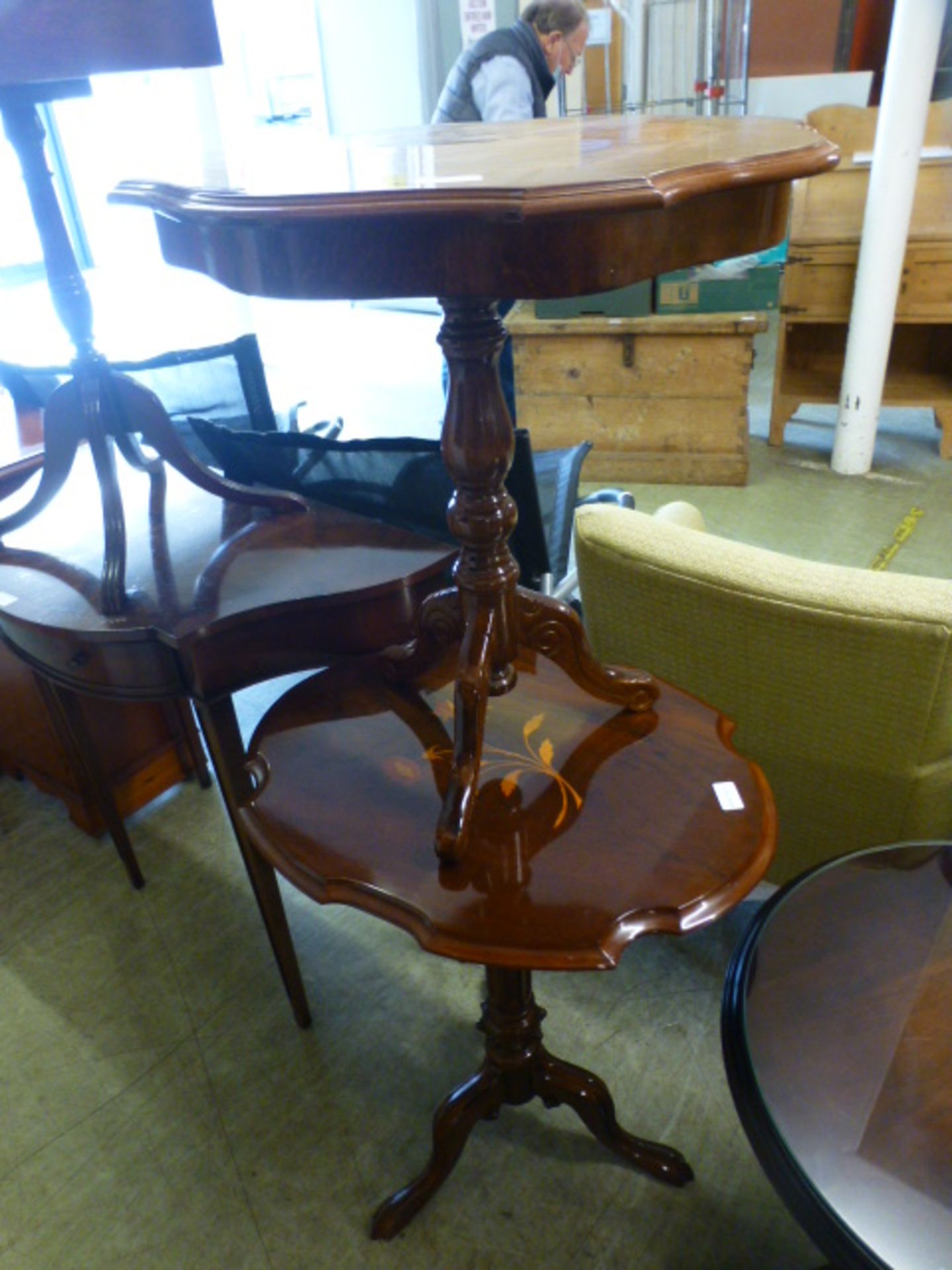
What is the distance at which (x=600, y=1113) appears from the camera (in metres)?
1.10

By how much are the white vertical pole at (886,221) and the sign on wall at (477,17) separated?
288 cm

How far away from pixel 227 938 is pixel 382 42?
203 inches

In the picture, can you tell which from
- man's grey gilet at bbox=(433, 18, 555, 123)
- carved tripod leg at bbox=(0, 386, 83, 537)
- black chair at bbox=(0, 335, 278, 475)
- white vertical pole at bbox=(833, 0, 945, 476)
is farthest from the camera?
man's grey gilet at bbox=(433, 18, 555, 123)

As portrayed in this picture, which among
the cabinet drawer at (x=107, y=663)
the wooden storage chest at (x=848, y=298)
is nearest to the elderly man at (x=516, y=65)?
the wooden storage chest at (x=848, y=298)

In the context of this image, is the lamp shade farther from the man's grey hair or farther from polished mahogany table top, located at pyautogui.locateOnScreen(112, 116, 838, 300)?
the man's grey hair

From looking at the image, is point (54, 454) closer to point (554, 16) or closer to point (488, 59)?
point (488, 59)

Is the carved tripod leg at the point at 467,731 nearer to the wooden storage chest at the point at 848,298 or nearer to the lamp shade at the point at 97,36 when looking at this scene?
the lamp shade at the point at 97,36

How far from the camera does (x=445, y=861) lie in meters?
0.75

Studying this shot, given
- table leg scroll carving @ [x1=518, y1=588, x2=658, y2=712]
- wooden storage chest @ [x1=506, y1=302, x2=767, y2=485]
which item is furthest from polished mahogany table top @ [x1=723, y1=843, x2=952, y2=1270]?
wooden storage chest @ [x1=506, y1=302, x2=767, y2=485]

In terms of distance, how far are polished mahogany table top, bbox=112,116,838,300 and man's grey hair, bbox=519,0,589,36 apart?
2595 millimetres

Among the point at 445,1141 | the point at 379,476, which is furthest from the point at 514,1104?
the point at 379,476

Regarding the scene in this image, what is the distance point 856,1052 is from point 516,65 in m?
2.87

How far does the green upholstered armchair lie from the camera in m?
0.96

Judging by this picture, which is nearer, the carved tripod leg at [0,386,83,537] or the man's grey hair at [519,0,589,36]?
the carved tripod leg at [0,386,83,537]
